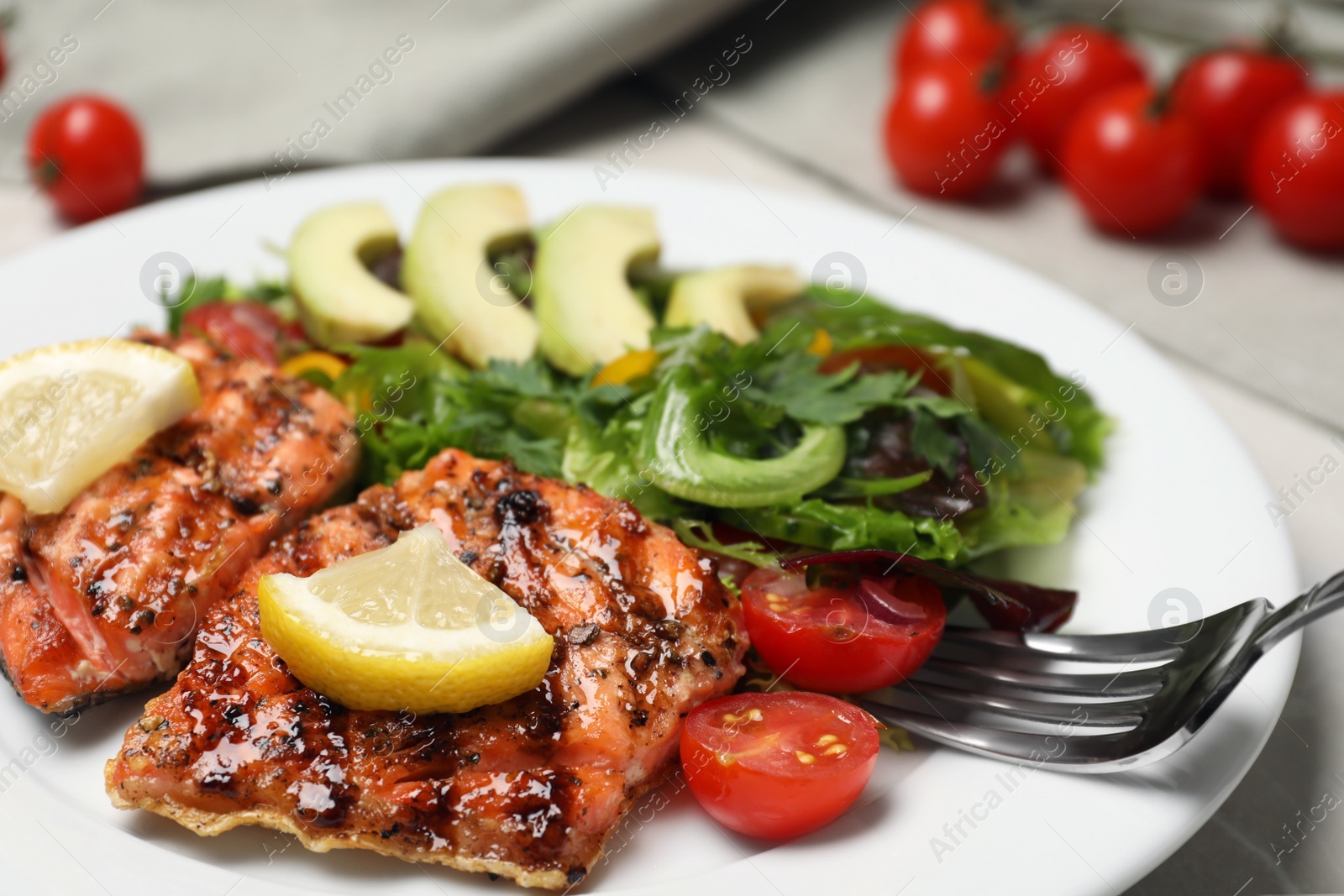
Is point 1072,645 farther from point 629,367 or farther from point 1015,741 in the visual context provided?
point 629,367

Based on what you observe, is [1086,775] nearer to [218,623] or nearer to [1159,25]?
[218,623]

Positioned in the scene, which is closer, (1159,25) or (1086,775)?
(1086,775)

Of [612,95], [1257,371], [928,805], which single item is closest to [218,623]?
[928,805]

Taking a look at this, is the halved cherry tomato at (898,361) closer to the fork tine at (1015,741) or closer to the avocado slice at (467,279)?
the avocado slice at (467,279)

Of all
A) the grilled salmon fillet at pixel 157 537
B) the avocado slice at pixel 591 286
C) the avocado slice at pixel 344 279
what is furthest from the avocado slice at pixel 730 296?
the grilled salmon fillet at pixel 157 537

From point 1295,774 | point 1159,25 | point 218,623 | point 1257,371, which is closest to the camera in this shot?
point 218,623

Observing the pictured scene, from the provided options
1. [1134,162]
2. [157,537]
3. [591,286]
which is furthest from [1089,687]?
[1134,162]

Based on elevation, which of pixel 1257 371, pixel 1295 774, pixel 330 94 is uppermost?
pixel 330 94
